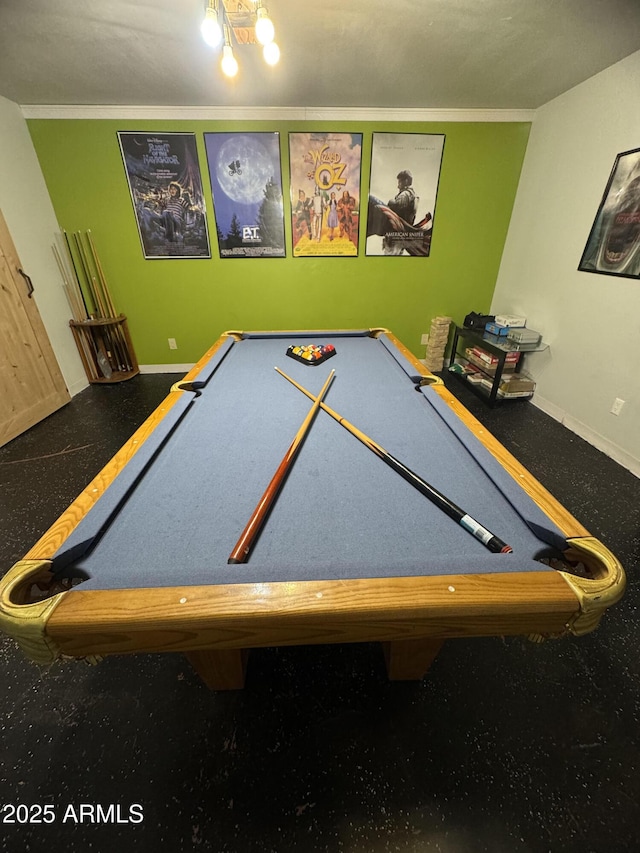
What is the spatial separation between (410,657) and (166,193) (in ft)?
12.1

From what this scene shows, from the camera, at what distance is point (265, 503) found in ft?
2.81

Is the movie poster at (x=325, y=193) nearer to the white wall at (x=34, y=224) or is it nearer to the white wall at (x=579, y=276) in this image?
the white wall at (x=579, y=276)

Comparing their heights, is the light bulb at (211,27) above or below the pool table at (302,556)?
above

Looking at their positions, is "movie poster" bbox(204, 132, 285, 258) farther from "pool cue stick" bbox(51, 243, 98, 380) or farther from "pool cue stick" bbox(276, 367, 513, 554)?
"pool cue stick" bbox(276, 367, 513, 554)

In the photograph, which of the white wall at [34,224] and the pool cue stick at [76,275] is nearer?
the white wall at [34,224]

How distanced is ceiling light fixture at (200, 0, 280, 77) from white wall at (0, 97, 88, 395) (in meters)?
2.14

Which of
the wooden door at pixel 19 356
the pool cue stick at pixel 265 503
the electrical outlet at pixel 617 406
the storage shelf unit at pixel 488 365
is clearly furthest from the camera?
the storage shelf unit at pixel 488 365

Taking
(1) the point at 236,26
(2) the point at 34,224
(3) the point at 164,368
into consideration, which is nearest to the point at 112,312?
(3) the point at 164,368

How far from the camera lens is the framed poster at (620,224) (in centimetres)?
204

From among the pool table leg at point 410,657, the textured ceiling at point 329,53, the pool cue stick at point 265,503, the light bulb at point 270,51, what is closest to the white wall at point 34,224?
the textured ceiling at point 329,53

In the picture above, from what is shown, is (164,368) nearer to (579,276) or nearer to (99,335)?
(99,335)

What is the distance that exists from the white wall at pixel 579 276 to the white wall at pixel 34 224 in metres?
4.18

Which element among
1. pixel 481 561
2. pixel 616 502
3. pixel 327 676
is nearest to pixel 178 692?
pixel 327 676

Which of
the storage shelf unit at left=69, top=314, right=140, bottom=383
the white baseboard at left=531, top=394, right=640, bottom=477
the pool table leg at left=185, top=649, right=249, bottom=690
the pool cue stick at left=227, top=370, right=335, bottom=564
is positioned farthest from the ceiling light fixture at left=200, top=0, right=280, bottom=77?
the white baseboard at left=531, top=394, right=640, bottom=477
